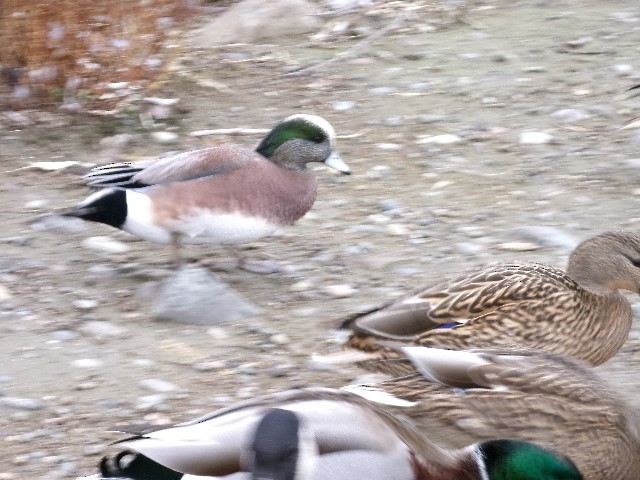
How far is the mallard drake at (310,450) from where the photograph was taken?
292 centimetres

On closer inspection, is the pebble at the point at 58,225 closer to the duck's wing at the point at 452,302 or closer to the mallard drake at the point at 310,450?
the duck's wing at the point at 452,302

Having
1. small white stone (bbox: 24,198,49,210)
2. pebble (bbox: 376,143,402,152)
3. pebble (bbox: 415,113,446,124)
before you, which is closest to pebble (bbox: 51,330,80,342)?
small white stone (bbox: 24,198,49,210)

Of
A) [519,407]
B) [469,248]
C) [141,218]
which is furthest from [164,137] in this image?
[519,407]

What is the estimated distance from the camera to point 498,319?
4.17 m

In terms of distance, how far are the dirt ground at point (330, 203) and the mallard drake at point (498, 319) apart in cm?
26

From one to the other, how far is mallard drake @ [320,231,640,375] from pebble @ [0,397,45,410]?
1.03m

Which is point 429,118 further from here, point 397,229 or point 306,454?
point 306,454

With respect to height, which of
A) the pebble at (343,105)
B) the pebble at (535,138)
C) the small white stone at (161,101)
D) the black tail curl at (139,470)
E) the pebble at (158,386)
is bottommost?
the pebble at (535,138)

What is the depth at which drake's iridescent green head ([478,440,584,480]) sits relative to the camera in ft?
9.66

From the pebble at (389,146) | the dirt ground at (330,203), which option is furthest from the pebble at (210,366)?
the pebble at (389,146)

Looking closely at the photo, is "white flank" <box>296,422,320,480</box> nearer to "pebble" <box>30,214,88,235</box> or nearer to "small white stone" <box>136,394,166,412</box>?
"small white stone" <box>136,394,166,412</box>

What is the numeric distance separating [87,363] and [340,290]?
1.16 metres

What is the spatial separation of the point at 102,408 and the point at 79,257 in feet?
4.79

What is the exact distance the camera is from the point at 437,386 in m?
3.64
